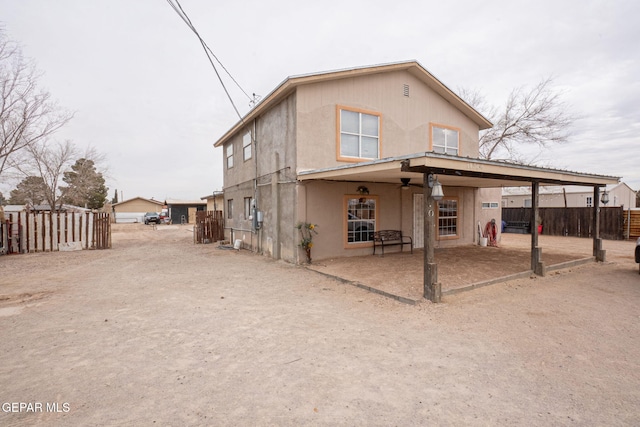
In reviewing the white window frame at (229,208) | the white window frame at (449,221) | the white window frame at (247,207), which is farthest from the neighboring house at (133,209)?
the white window frame at (449,221)

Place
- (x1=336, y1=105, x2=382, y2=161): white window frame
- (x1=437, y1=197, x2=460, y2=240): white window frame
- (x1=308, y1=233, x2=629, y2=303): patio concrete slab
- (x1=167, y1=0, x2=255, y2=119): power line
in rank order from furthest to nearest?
(x1=437, y1=197, x2=460, y2=240): white window frame, (x1=336, y1=105, x2=382, y2=161): white window frame, (x1=308, y1=233, x2=629, y2=303): patio concrete slab, (x1=167, y1=0, x2=255, y2=119): power line

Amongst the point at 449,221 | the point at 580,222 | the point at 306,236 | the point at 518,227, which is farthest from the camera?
the point at 518,227

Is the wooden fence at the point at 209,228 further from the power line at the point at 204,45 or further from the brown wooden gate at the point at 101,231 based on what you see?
the power line at the point at 204,45

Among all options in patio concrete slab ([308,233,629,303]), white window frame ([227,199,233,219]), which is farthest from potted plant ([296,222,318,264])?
white window frame ([227,199,233,219])

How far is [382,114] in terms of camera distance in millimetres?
11000

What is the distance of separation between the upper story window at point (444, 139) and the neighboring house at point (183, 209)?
34907mm

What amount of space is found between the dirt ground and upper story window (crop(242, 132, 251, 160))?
8.11 metres

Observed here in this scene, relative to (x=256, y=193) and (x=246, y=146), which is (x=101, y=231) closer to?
(x=246, y=146)

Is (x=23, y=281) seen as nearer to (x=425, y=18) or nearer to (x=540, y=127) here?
(x=425, y=18)

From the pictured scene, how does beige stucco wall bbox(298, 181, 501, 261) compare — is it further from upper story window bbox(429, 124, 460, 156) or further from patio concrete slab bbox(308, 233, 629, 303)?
upper story window bbox(429, 124, 460, 156)

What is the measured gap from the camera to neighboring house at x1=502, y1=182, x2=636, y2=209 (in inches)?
1024

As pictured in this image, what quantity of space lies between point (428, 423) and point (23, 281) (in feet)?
32.2

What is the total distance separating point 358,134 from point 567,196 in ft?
84.3

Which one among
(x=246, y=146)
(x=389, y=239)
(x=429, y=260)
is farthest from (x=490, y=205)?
(x=246, y=146)
